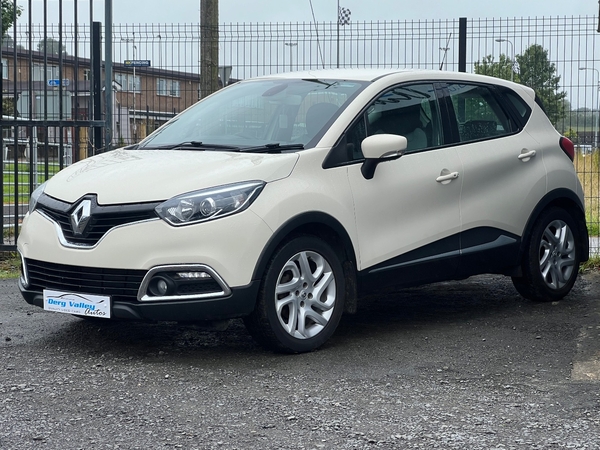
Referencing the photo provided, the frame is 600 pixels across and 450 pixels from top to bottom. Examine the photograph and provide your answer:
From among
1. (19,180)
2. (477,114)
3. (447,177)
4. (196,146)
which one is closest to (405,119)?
(447,177)

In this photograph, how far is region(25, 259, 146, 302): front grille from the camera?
550 cm

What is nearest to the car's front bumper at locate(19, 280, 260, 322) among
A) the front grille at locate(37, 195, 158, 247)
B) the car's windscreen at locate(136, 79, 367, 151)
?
the front grille at locate(37, 195, 158, 247)

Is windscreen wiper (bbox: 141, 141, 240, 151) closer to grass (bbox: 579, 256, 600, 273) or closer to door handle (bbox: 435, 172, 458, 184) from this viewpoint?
door handle (bbox: 435, 172, 458, 184)

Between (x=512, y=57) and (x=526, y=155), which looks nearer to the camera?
(x=526, y=155)

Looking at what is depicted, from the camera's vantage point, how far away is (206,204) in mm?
5477

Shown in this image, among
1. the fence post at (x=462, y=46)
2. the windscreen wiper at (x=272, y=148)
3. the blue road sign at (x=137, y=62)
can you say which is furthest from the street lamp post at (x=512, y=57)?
the windscreen wiper at (x=272, y=148)

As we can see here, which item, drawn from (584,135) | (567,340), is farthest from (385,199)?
(584,135)

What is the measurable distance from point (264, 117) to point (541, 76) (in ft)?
15.1

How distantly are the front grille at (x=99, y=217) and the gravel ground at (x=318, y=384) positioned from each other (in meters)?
0.74

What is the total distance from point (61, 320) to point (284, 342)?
213 centimetres

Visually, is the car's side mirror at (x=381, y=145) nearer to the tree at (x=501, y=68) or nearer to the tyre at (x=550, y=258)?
the tyre at (x=550, y=258)

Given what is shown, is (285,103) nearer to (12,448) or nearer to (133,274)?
(133,274)

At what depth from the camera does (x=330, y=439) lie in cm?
425

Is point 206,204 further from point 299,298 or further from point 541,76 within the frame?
point 541,76
